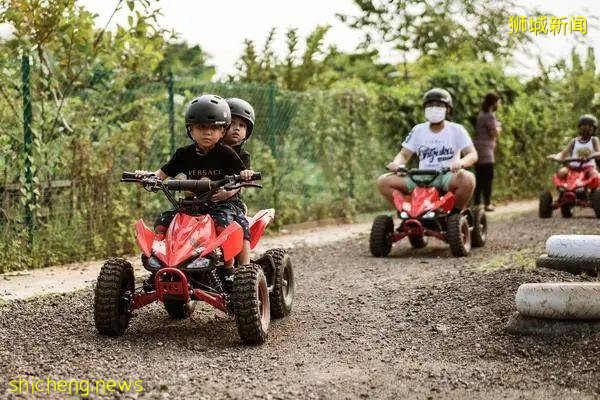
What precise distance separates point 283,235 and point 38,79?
4111mm

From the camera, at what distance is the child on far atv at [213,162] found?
597cm

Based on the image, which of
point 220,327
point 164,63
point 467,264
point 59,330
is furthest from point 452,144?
point 164,63

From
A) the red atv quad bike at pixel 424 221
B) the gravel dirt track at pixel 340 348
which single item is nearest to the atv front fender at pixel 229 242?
the gravel dirt track at pixel 340 348

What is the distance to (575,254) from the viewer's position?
23.1ft

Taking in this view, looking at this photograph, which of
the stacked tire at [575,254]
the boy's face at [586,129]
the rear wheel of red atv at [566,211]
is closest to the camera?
the stacked tire at [575,254]

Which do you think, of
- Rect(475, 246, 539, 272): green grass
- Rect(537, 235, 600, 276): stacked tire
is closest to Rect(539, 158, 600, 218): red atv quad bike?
Rect(475, 246, 539, 272): green grass

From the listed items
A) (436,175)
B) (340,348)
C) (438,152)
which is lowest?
(340,348)

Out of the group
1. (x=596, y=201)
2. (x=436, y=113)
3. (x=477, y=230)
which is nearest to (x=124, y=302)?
(x=436, y=113)

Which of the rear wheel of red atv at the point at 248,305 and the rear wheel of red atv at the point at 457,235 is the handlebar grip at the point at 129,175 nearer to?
the rear wheel of red atv at the point at 248,305

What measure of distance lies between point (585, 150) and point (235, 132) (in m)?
8.80

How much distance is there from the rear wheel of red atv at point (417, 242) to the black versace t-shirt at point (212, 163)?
444cm

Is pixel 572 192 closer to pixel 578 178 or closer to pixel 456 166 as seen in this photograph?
pixel 578 178

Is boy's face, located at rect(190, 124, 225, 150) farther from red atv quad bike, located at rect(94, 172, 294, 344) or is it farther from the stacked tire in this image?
the stacked tire

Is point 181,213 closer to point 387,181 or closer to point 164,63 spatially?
point 387,181
